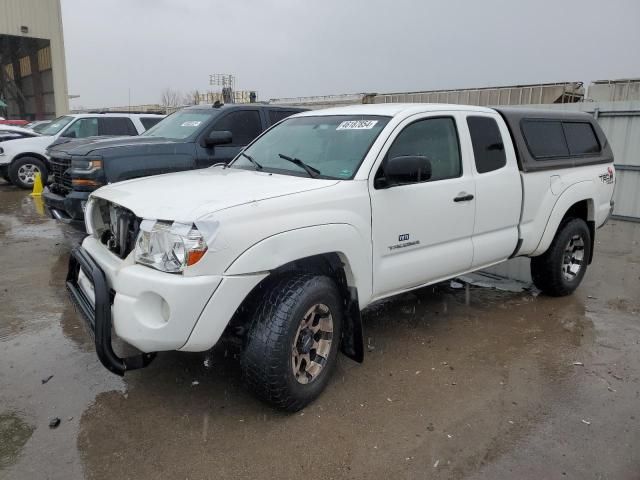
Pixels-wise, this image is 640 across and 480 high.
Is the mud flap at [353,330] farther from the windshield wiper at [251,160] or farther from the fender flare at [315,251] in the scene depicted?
the windshield wiper at [251,160]

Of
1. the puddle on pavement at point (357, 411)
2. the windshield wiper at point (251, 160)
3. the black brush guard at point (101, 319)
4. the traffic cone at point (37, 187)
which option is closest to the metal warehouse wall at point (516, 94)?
the traffic cone at point (37, 187)

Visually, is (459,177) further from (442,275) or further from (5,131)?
(5,131)

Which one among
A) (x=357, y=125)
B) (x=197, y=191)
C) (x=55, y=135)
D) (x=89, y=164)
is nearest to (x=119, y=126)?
(x=55, y=135)

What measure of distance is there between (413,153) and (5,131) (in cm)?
1184

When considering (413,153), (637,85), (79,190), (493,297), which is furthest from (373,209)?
(637,85)

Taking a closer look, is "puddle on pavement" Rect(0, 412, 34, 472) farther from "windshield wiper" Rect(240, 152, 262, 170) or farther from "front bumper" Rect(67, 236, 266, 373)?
"windshield wiper" Rect(240, 152, 262, 170)

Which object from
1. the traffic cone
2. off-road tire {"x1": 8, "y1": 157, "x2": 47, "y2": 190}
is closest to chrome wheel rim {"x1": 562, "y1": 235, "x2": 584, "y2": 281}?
the traffic cone

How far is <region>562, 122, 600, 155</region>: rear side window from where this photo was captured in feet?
17.3

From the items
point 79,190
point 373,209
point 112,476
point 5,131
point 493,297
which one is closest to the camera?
point 112,476

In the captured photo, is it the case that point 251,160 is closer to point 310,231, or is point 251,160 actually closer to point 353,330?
point 310,231

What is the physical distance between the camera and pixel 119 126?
10.8m

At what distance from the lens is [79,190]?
5922 mm

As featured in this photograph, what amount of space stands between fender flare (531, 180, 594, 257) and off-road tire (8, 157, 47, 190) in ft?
37.1

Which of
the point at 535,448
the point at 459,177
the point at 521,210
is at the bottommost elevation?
the point at 535,448
